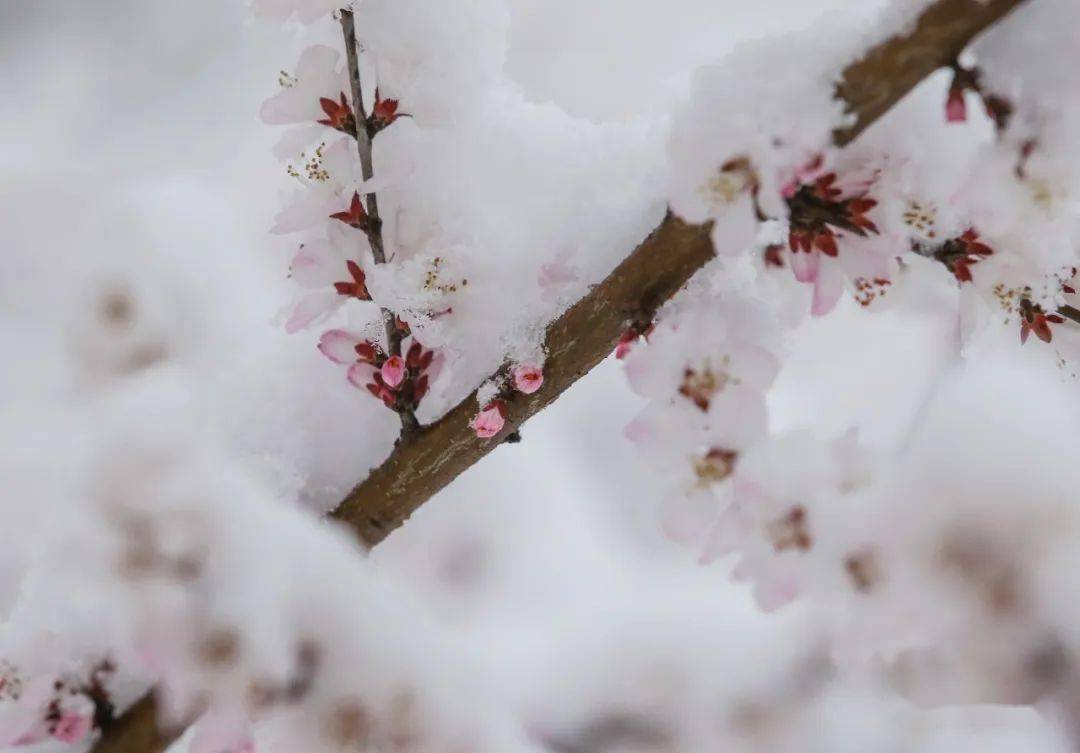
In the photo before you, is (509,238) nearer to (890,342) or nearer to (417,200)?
(417,200)

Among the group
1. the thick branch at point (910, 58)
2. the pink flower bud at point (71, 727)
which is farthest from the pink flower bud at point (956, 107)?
the pink flower bud at point (71, 727)

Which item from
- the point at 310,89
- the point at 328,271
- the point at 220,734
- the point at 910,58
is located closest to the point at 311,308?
the point at 328,271

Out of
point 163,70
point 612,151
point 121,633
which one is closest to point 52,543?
point 121,633

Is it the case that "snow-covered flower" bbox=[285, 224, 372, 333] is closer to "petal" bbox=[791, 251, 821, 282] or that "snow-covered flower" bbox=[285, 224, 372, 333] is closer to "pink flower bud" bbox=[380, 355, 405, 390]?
"pink flower bud" bbox=[380, 355, 405, 390]

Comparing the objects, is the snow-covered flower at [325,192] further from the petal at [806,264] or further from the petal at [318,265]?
the petal at [806,264]

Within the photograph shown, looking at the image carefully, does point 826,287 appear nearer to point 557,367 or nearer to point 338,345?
point 557,367

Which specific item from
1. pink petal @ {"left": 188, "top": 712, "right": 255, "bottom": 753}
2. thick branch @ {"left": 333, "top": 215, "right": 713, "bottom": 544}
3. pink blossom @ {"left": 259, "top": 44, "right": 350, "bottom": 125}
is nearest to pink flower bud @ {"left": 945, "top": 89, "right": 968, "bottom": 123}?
thick branch @ {"left": 333, "top": 215, "right": 713, "bottom": 544}
